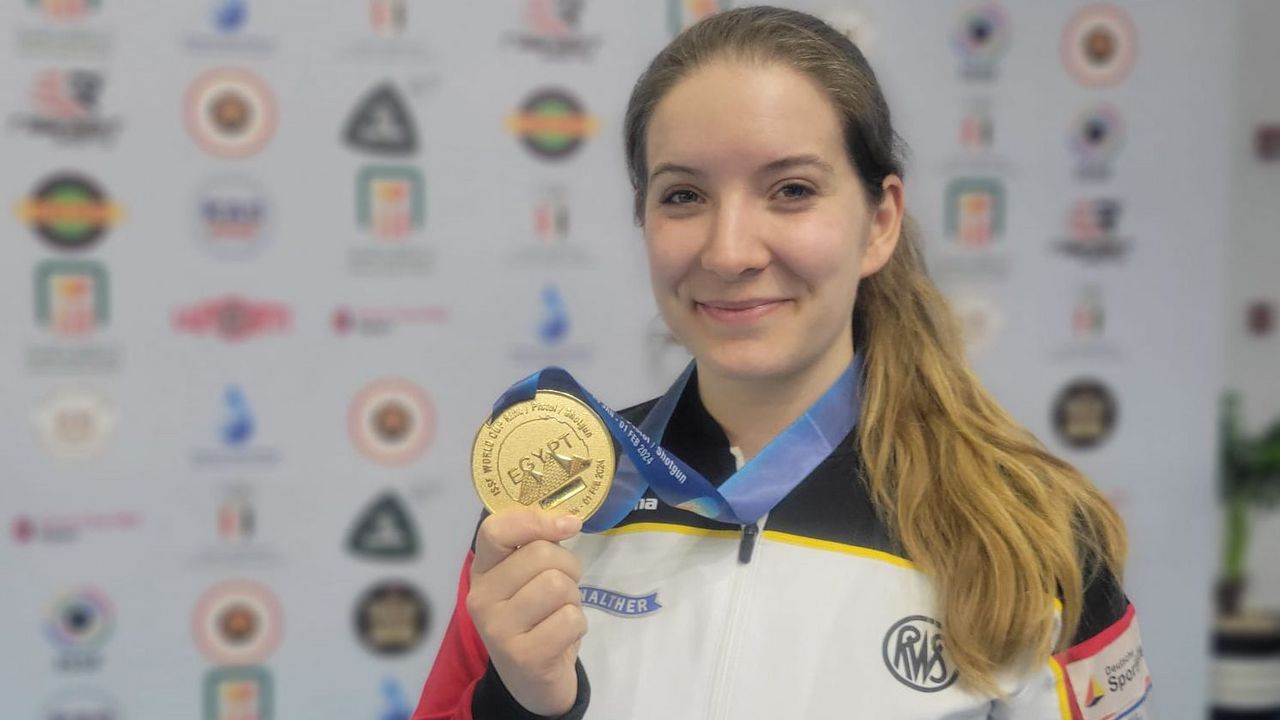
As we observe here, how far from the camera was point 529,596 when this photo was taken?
104cm

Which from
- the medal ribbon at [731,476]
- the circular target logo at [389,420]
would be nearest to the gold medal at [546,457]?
the medal ribbon at [731,476]

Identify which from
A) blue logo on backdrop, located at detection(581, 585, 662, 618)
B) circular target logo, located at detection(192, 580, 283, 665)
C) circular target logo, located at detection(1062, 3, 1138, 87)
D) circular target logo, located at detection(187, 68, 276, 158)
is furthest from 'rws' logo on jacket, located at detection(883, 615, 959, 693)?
A: circular target logo, located at detection(1062, 3, 1138, 87)

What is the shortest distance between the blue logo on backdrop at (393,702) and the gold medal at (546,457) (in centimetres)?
168

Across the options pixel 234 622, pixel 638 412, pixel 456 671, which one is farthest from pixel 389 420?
pixel 456 671

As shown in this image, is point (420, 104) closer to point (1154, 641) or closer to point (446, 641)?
point (446, 641)

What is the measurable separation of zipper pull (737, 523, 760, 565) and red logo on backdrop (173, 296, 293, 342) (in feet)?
5.19

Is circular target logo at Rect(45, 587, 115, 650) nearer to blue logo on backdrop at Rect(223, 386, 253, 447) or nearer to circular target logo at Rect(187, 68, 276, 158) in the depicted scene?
blue logo on backdrop at Rect(223, 386, 253, 447)

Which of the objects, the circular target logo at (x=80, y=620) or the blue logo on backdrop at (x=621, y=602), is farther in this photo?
the circular target logo at (x=80, y=620)

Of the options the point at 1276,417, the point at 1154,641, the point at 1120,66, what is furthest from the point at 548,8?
the point at 1276,417

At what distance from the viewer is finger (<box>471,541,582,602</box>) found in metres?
1.04

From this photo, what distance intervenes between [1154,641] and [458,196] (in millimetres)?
2146

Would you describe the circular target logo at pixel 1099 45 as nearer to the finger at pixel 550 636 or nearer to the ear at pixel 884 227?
the ear at pixel 884 227

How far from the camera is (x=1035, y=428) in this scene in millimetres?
3059

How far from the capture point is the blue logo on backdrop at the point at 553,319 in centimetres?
267
